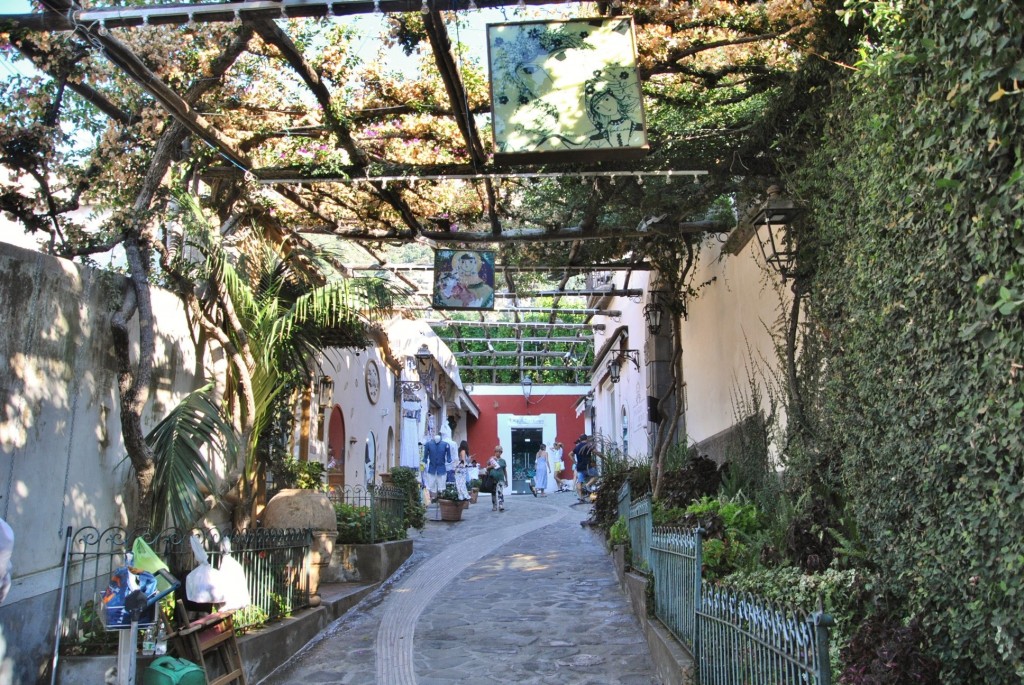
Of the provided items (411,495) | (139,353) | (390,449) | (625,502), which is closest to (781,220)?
(625,502)

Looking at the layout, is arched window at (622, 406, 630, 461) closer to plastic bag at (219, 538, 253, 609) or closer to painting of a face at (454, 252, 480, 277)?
painting of a face at (454, 252, 480, 277)

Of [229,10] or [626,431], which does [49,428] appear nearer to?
[229,10]

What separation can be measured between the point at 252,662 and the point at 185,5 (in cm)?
447

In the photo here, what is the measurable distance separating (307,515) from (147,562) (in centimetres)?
411

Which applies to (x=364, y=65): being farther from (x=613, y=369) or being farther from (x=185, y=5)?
(x=613, y=369)

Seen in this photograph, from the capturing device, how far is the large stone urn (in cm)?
893

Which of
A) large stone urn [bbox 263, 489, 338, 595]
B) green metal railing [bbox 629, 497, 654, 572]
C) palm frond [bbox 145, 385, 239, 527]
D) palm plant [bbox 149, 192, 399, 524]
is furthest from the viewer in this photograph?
large stone urn [bbox 263, 489, 338, 595]

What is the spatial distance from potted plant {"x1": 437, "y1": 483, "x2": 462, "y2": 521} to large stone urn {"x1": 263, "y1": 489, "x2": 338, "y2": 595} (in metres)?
7.46

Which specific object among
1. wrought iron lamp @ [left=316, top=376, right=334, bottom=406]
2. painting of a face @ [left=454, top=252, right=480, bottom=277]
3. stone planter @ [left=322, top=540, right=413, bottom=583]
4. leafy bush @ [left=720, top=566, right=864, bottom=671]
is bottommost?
stone planter @ [left=322, top=540, right=413, bottom=583]

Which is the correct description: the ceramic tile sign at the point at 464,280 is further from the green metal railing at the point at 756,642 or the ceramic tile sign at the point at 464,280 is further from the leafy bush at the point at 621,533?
the green metal railing at the point at 756,642

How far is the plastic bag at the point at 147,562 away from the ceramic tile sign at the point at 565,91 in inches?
137

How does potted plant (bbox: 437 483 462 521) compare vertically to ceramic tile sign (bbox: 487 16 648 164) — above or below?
below

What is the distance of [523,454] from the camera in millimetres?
38531

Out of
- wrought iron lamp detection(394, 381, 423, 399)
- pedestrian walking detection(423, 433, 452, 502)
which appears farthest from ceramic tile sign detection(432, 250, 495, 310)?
wrought iron lamp detection(394, 381, 423, 399)
